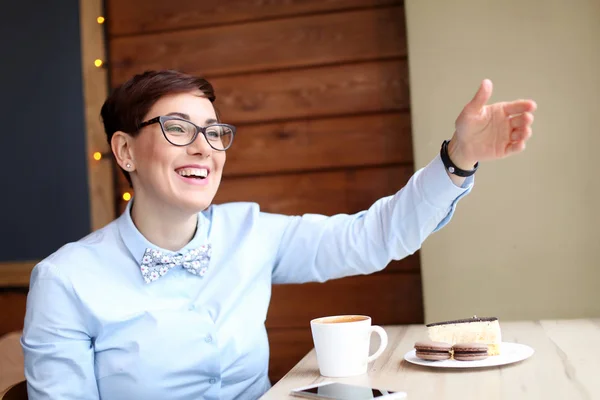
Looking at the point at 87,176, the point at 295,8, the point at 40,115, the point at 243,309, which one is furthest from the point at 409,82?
the point at 40,115

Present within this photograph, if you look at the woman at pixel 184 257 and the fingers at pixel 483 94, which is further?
the woman at pixel 184 257

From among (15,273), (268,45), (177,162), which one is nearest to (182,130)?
(177,162)

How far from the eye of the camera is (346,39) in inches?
97.7

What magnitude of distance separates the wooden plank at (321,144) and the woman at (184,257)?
0.70 m

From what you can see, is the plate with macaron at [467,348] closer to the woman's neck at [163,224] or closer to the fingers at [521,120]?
the fingers at [521,120]

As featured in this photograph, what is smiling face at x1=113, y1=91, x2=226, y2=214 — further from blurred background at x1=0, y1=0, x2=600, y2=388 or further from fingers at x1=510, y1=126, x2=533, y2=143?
blurred background at x1=0, y1=0, x2=600, y2=388

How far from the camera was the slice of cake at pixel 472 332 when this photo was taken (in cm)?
124

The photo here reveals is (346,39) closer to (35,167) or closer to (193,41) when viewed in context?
(193,41)

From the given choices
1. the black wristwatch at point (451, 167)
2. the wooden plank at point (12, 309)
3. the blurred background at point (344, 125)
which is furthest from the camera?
the wooden plank at point (12, 309)

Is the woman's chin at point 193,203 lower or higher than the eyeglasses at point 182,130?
lower

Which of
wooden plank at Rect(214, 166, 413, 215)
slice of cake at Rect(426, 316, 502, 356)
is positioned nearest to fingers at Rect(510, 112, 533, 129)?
slice of cake at Rect(426, 316, 502, 356)

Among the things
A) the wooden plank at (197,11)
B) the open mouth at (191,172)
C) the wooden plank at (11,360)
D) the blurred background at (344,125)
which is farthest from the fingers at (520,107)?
the wooden plank at (11,360)

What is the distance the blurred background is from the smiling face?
830 mm

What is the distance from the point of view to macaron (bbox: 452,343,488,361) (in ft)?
3.90
